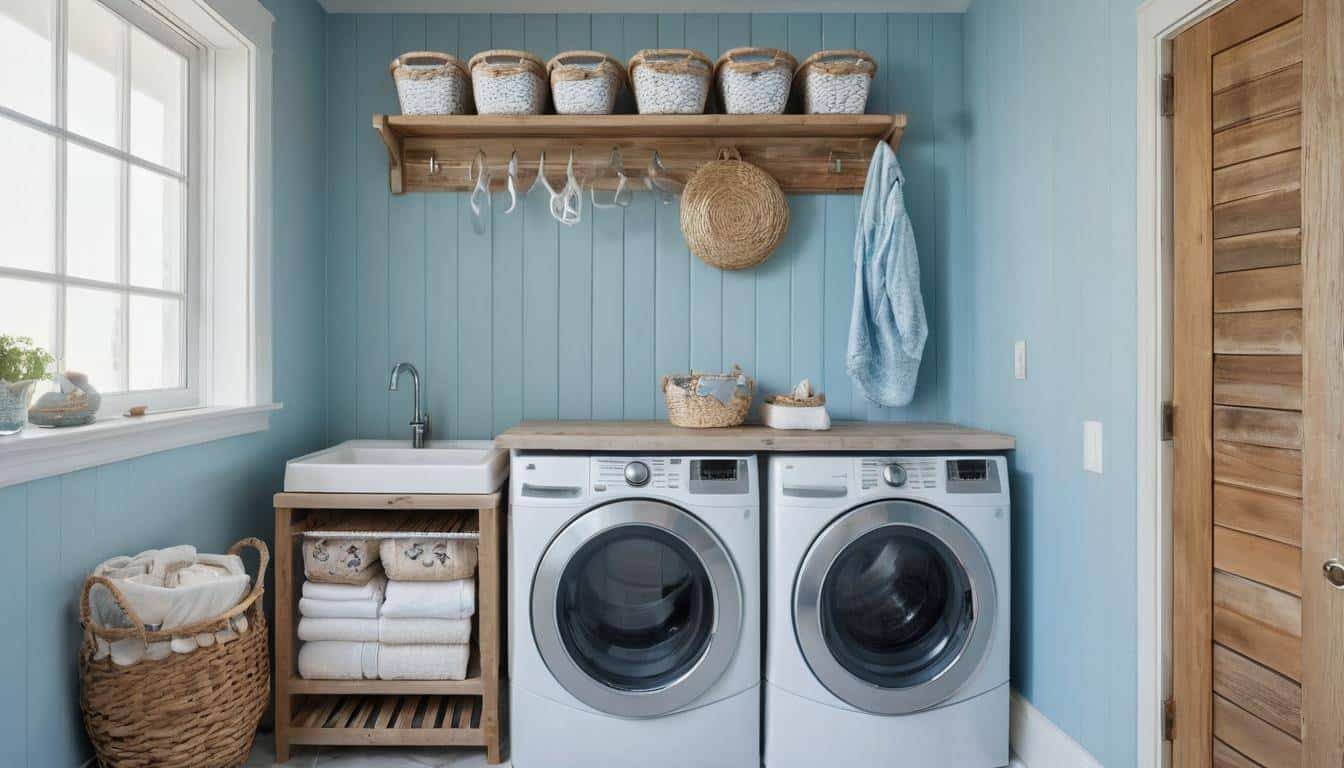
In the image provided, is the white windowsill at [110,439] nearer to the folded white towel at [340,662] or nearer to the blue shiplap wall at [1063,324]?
the folded white towel at [340,662]

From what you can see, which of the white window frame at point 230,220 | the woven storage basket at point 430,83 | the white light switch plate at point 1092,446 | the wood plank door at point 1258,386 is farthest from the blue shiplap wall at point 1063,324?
the white window frame at point 230,220

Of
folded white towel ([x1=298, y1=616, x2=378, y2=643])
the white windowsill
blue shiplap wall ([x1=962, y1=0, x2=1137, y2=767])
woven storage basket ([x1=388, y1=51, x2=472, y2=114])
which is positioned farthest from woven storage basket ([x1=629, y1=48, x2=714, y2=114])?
folded white towel ([x1=298, y1=616, x2=378, y2=643])

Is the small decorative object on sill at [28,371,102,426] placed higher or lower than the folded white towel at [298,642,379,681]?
higher

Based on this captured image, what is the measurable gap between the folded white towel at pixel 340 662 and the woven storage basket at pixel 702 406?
1075 mm

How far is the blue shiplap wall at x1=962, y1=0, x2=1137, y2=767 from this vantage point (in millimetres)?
1583

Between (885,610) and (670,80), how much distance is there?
165 cm

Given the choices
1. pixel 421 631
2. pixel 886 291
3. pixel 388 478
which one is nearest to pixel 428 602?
pixel 421 631

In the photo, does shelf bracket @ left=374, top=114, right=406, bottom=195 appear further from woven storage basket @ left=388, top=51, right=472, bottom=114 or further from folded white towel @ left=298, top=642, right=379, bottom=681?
folded white towel @ left=298, top=642, right=379, bottom=681

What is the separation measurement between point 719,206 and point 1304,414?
1.59 meters

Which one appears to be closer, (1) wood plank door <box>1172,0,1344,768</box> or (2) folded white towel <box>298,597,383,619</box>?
(1) wood plank door <box>1172,0,1344,768</box>


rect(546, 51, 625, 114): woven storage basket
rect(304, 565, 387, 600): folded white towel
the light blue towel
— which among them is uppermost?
rect(546, 51, 625, 114): woven storage basket

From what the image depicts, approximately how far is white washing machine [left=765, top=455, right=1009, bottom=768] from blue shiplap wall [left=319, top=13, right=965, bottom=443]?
610 millimetres

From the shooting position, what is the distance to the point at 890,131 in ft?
7.48

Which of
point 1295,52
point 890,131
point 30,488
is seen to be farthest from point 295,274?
point 1295,52
